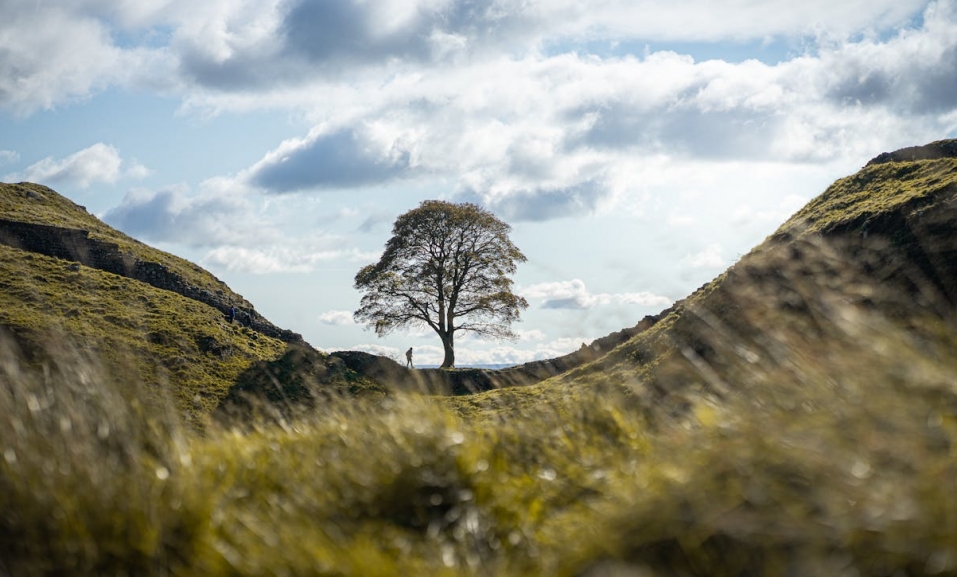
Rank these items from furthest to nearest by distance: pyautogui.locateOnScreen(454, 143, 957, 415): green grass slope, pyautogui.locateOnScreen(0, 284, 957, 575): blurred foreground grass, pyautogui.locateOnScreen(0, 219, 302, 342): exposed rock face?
pyautogui.locateOnScreen(0, 219, 302, 342): exposed rock face
pyautogui.locateOnScreen(454, 143, 957, 415): green grass slope
pyautogui.locateOnScreen(0, 284, 957, 575): blurred foreground grass

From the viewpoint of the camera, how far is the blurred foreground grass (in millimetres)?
3918

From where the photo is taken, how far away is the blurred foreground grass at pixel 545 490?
3.92 m

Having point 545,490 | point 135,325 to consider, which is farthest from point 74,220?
point 545,490

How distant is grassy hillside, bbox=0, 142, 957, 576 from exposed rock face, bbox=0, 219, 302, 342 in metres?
43.6

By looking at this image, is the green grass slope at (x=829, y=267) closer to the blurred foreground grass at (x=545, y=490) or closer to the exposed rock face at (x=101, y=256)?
the blurred foreground grass at (x=545, y=490)

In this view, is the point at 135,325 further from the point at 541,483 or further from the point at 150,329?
the point at 541,483

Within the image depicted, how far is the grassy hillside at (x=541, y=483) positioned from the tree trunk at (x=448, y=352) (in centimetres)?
4243

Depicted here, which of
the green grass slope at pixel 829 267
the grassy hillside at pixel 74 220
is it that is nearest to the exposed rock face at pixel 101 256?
the grassy hillside at pixel 74 220

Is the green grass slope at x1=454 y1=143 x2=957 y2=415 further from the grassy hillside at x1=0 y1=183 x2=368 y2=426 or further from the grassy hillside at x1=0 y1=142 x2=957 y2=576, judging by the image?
the grassy hillside at x1=0 y1=183 x2=368 y2=426

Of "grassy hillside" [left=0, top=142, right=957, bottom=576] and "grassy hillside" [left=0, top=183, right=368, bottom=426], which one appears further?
"grassy hillside" [left=0, top=183, right=368, bottom=426]

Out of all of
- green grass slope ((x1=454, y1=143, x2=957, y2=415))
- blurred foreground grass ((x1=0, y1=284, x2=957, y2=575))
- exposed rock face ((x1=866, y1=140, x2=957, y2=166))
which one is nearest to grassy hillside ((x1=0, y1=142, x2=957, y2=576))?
blurred foreground grass ((x1=0, y1=284, x2=957, y2=575))

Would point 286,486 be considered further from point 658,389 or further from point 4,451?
point 658,389

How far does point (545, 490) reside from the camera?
5676 millimetres

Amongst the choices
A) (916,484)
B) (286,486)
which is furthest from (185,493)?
(916,484)
